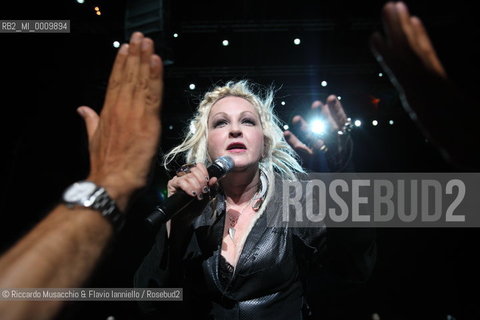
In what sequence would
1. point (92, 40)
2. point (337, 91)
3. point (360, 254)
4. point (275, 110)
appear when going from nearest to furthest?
1. point (360, 254)
2. point (92, 40)
3. point (337, 91)
4. point (275, 110)

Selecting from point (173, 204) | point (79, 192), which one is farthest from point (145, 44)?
point (173, 204)

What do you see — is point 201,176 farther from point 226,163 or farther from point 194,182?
point 226,163

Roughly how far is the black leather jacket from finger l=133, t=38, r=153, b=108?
971 millimetres

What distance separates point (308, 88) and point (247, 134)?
14.3 ft

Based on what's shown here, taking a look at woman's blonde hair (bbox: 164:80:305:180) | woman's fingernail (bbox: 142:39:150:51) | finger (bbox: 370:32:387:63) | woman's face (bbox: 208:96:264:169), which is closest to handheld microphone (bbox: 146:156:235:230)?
woman's face (bbox: 208:96:264:169)

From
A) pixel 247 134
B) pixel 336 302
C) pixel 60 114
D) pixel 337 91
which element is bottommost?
pixel 336 302

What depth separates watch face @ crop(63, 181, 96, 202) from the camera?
93 centimetres

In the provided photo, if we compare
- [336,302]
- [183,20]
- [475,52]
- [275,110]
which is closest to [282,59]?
[275,110]

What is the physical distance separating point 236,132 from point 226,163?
39 cm

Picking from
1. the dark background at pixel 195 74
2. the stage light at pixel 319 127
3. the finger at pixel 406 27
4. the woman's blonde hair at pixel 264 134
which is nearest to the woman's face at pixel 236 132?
the woman's blonde hair at pixel 264 134

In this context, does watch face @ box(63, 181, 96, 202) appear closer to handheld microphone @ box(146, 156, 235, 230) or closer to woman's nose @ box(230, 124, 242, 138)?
handheld microphone @ box(146, 156, 235, 230)

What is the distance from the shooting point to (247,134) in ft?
7.55

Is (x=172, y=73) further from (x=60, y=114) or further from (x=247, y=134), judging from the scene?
(x=247, y=134)

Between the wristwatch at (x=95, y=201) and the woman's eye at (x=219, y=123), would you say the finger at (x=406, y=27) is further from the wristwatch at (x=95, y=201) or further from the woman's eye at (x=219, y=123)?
the woman's eye at (x=219, y=123)
